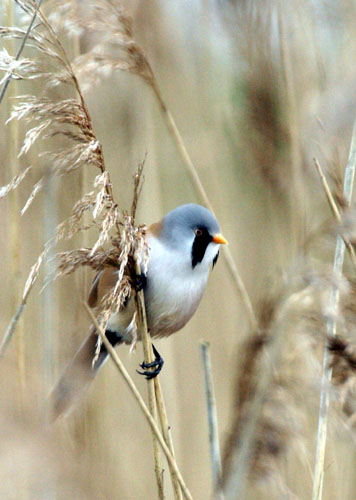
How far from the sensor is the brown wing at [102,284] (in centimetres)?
195

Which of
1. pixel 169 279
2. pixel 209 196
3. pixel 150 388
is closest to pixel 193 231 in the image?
pixel 169 279

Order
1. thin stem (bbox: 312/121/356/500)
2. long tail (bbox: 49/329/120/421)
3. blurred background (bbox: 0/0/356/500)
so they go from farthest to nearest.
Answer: long tail (bbox: 49/329/120/421) → blurred background (bbox: 0/0/356/500) → thin stem (bbox: 312/121/356/500)

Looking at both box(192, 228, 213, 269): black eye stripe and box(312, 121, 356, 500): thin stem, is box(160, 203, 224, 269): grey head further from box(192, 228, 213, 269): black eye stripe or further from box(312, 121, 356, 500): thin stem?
box(312, 121, 356, 500): thin stem

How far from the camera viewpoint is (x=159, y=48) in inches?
97.3

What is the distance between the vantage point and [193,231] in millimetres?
1896

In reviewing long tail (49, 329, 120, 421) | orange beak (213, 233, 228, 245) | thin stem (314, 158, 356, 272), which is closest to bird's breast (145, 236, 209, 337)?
orange beak (213, 233, 228, 245)

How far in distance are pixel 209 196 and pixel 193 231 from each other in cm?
86

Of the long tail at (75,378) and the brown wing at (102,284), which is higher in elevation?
the brown wing at (102,284)

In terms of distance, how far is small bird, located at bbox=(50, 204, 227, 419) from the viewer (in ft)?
6.15

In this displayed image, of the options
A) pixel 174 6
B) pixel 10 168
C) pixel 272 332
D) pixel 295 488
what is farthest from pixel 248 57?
pixel 295 488

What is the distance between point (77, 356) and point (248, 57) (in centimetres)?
110

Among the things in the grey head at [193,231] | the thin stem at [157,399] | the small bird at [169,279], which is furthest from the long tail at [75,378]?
the grey head at [193,231]

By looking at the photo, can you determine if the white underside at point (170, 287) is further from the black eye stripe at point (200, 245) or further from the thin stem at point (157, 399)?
the thin stem at point (157, 399)

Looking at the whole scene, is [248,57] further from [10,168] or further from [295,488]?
[295,488]
